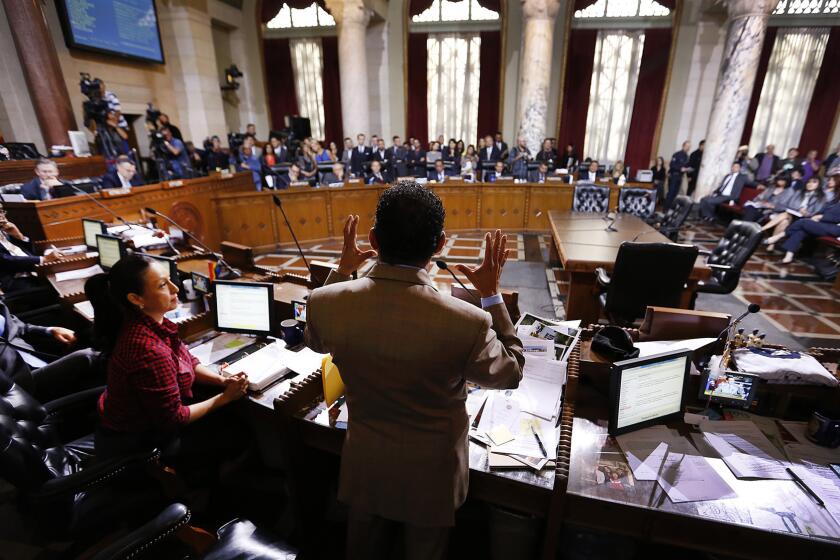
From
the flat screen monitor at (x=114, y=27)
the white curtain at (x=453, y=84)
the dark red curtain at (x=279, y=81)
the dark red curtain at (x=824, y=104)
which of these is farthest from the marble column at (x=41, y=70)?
the dark red curtain at (x=824, y=104)

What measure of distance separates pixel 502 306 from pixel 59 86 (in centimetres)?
851

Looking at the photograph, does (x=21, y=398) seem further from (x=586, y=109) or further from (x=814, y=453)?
(x=586, y=109)

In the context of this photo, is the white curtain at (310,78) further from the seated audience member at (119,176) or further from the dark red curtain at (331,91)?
the seated audience member at (119,176)

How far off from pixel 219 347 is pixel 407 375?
1564 millimetres

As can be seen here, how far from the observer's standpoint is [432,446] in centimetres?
113

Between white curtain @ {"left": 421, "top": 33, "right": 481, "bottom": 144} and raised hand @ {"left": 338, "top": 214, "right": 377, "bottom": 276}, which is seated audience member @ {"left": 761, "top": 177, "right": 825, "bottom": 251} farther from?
raised hand @ {"left": 338, "top": 214, "right": 377, "bottom": 276}

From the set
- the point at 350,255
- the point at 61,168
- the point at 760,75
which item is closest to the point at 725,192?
the point at 760,75

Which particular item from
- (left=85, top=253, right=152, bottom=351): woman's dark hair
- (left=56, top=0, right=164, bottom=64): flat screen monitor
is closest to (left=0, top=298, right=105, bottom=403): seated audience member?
(left=85, top=253, right=152, bottom=351): woman's dark hair

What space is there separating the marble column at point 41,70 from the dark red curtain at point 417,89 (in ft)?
23.8

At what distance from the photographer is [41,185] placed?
13.4ft

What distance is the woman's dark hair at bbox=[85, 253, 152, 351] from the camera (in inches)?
63.2

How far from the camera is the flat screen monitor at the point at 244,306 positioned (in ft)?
7.24

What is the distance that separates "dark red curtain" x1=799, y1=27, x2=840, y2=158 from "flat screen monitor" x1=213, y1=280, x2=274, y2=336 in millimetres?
13252

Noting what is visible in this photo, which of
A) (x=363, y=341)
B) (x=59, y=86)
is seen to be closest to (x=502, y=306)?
(x=363, y=341)
